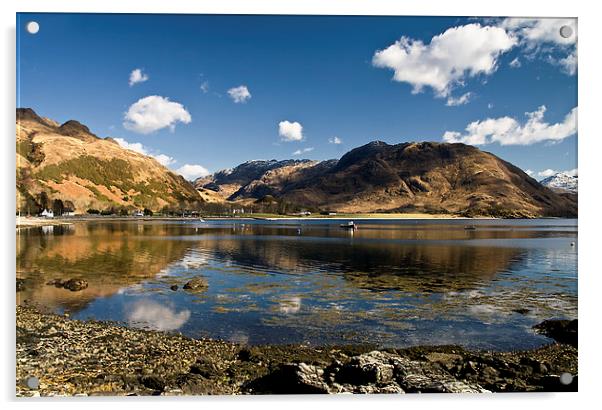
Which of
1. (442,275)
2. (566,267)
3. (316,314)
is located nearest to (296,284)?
(316,314)

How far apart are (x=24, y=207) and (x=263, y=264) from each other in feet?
44.5

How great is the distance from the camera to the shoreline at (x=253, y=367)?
22.3 ft

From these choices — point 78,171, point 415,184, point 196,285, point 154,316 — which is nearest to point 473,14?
point 154,316

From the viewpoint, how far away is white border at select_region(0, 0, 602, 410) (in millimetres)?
7258

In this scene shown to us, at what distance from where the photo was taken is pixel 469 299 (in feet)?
41.8

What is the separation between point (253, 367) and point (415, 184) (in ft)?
205

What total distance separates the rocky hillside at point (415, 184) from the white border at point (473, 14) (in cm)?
119

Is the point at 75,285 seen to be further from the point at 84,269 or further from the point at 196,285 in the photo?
the point at 84,269

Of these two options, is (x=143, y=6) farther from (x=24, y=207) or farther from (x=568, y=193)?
(x=568, y=193)

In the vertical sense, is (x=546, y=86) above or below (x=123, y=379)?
above

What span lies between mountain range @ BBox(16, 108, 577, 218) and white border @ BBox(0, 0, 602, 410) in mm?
578

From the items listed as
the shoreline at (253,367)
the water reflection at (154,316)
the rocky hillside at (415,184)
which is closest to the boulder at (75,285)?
the water reflection at (154,316)
